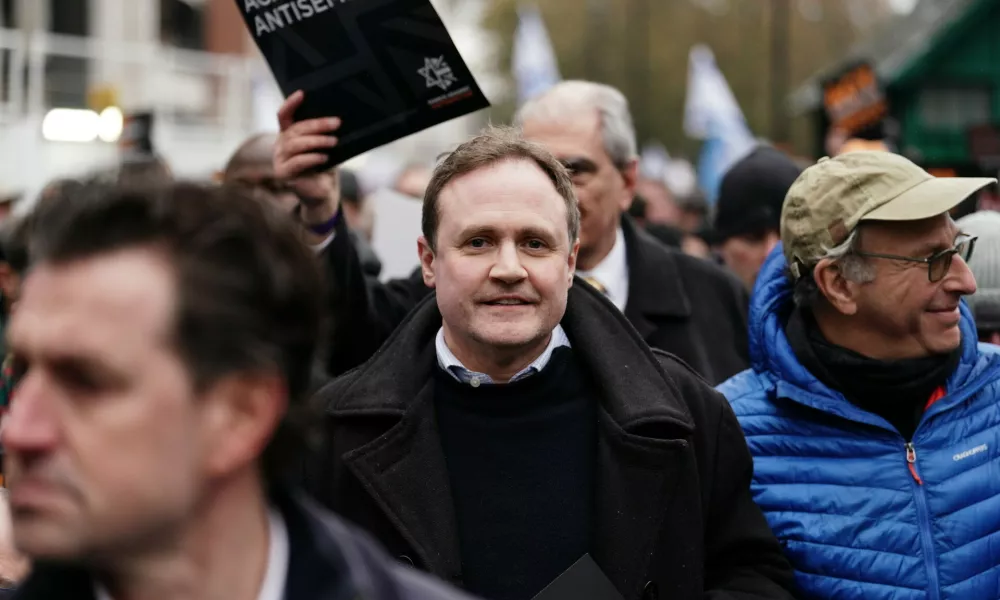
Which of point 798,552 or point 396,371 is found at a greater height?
point 396,371

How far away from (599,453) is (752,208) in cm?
308

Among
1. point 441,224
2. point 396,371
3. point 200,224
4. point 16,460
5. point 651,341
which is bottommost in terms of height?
point 651,341

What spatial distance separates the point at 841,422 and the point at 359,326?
1625 mm

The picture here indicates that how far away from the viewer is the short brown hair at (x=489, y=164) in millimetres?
3451

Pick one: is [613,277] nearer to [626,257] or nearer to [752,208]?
[626,257]

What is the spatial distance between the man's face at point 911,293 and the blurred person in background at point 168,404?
79.2 inches

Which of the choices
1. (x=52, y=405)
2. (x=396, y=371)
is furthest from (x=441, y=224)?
(x=52, y=405)

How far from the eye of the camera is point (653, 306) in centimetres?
475

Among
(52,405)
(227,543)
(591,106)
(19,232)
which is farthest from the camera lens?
(591,106)

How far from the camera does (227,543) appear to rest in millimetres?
1961

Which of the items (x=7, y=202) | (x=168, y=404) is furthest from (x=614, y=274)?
(x=7, y=202)

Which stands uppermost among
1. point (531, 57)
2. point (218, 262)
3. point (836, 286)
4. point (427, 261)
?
point (218, 262)

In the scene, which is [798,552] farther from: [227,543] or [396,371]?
[227,543]

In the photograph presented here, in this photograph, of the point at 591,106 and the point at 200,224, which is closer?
the point at 200,224
